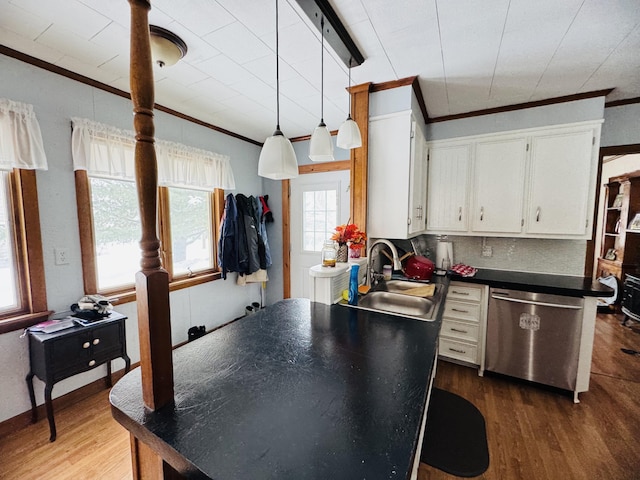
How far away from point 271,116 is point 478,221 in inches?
89.2

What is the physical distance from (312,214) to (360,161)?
1.47 meters

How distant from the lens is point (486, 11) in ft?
4.36

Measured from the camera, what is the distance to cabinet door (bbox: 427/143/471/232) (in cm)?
253

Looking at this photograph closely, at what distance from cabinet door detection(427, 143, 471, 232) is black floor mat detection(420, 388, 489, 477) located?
157 cm

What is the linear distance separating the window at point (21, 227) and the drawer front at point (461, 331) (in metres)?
3.14

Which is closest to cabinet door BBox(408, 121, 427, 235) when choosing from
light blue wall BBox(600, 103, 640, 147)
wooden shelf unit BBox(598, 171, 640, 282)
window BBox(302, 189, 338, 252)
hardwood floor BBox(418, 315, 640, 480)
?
window BBox(302, 189, 338, 252)

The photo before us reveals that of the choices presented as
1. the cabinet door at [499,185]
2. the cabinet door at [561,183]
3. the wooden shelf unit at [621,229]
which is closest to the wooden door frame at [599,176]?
the cabinet door at [561,183]

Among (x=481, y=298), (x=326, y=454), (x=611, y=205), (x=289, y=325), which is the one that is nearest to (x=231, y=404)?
(x=326, y=454)

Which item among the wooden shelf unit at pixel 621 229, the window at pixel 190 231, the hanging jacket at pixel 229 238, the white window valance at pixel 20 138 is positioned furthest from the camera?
the wooden shelf unit at pixel 621 229

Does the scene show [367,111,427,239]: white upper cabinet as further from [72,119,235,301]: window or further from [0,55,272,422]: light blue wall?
[0,55,272,422]: light blue wall

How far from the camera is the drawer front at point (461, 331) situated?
234 cm

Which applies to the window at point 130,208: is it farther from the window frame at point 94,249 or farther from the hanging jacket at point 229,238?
the hanging jacket at point 229,238

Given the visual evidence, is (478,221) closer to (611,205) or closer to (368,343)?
(368,343)

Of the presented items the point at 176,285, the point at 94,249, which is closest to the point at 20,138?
the point at 94,249
